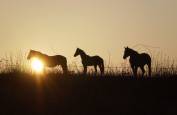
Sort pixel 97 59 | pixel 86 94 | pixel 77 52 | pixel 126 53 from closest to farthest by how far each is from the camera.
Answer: pixel 86 94 < pixel 126 53 < pixel 97 59 < pixel 77 52

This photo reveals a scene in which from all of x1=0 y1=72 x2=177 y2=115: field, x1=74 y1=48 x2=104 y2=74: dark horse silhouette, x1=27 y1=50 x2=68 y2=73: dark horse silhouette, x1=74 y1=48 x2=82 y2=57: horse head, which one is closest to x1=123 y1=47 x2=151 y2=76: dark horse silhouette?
x1=74 y1=48 x2=104 y2=74: dark horse silhouette

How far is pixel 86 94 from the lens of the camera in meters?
21.0

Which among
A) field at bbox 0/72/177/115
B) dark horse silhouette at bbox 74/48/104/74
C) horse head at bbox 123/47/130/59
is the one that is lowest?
field at bbox 0/72/177/115

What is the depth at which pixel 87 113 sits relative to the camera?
19.3 m

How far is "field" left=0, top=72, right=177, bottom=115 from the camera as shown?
19.7m

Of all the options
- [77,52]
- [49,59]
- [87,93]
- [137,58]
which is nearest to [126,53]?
[137,58]

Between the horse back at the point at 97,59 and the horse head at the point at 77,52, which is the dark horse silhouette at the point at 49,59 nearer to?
the horse head at the point at 77,52

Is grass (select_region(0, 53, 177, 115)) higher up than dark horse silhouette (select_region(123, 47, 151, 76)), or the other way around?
dark horse silhouette (select_region(123, 47, 151, 76))

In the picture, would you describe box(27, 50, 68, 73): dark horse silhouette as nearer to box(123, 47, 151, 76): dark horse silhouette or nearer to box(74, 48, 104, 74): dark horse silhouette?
box(74, 48, 104, 74): dark horse silhouette

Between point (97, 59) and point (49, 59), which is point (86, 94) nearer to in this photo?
point (97, 59)

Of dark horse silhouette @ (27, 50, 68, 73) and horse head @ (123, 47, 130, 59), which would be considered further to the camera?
dark horse silhouette @ (27, 50, 68, 73)

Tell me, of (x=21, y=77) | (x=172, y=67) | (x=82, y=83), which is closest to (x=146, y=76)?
(x=172, y=67)

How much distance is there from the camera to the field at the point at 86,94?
1972cm

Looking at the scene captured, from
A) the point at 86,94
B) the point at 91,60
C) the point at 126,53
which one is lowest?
the point at 86,94
